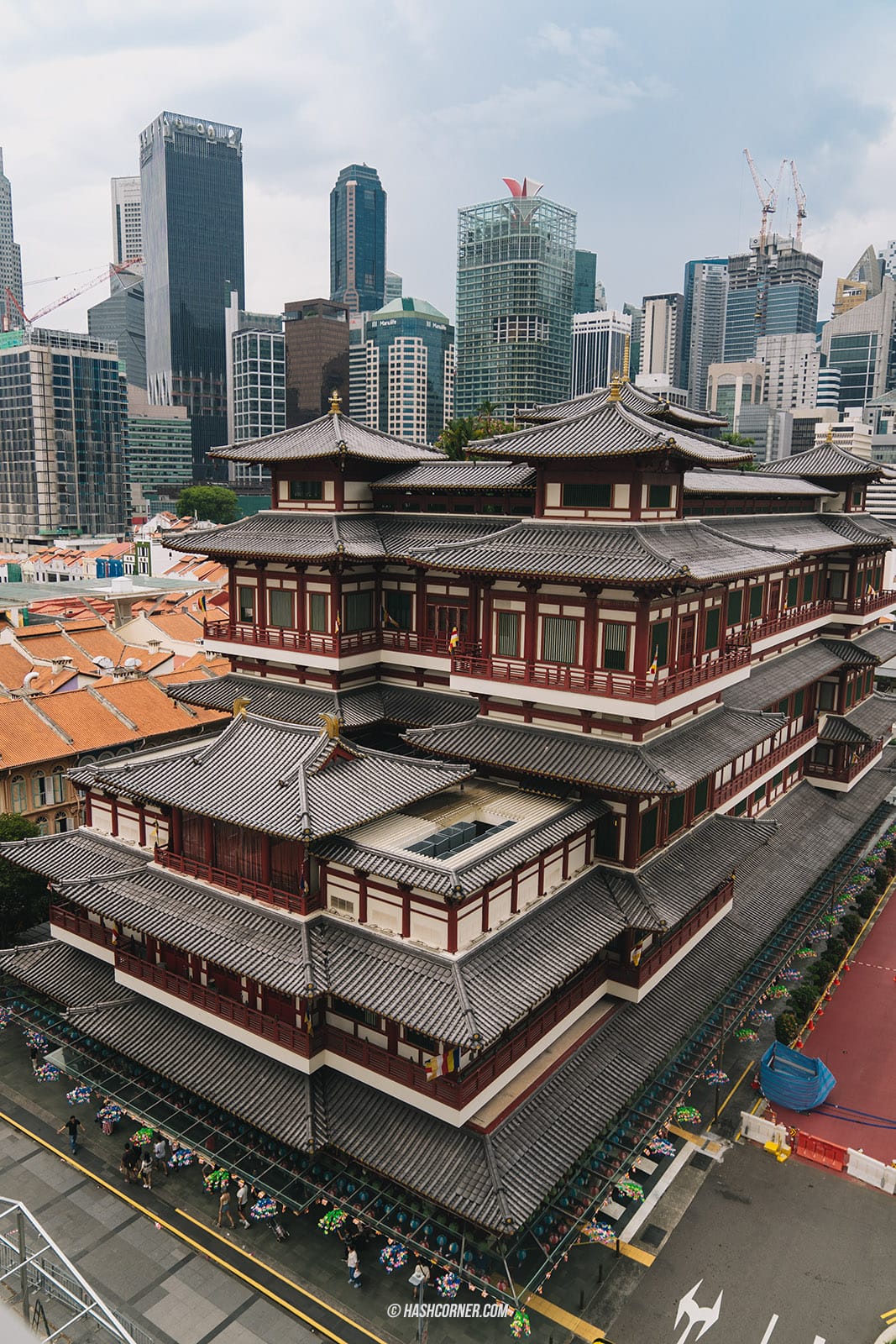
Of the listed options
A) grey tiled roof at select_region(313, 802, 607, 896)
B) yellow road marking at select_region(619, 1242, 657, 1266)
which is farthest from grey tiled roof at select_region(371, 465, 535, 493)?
Result: yellow road marking at select_region(619, 1242, 657, 1266)

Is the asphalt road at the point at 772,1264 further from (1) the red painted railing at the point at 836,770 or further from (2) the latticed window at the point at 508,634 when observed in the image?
(1) the red painted railing at the point at 836,770

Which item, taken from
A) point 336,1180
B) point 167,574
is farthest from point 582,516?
point 167,574

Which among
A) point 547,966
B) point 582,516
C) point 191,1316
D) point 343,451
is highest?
point 343,451

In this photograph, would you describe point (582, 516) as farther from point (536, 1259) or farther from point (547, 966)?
point (536, 1259)

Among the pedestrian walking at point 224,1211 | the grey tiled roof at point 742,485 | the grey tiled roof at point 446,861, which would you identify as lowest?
Answer: the pedestrian walking at point 224,1211

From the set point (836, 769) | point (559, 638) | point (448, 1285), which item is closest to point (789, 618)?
point (836, 769)

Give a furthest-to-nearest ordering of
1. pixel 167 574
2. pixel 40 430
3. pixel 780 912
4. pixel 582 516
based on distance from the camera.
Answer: pixel 40 430, pixel 167 574, pixel 780 912, pixel 582 516

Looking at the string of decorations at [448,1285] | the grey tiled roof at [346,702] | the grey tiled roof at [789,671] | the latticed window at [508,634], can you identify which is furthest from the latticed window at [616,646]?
the string of decorations at [448,1285]
